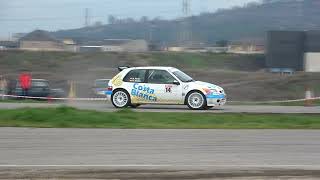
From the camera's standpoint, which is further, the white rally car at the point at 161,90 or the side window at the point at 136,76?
the side window at the point at 136,76

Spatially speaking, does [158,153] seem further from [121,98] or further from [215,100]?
[121,98]

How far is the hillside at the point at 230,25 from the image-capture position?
147500 millimetres

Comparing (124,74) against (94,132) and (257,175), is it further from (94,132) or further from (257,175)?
(257,175)

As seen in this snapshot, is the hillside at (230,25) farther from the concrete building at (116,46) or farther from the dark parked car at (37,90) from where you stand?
the dark parked car at (37,90)

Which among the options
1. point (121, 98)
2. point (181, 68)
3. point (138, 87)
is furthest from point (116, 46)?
point (138, 87)

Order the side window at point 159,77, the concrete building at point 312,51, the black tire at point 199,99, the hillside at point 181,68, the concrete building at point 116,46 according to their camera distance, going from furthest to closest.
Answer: the concrete building at point 116,46 → the concrete building at point 312,51 → the hillside at point 181,68 → the side window at point 159,77 → the black tire at point 199,99

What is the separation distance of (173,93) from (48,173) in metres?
14.1

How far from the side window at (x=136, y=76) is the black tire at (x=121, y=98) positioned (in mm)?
466

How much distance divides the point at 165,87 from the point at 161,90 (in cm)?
18

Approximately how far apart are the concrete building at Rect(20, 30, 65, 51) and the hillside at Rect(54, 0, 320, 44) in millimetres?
21136

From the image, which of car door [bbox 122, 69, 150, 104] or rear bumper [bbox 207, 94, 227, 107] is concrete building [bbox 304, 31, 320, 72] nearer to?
rear bumper [bbox 207, 94, 227, 107]

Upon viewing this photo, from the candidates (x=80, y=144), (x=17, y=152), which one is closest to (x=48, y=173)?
(x=17, y=152)

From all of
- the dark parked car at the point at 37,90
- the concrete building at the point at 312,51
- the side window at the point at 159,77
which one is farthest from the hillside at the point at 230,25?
the side window at the point at 159,77

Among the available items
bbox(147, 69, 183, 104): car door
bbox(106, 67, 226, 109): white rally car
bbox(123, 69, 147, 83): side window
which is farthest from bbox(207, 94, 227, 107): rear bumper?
bbox(123, 69, 147, 83): side window
